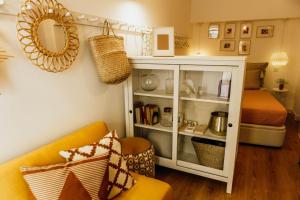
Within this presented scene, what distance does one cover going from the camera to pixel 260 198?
2074mm

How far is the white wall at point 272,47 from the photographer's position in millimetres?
4095

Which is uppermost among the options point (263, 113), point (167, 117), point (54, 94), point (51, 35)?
point (51, 35)

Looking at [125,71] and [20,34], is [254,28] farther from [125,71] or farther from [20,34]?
[20,34]

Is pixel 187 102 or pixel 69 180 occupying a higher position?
pixel 187 102

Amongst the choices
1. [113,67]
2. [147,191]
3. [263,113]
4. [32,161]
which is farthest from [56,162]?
[263,113]

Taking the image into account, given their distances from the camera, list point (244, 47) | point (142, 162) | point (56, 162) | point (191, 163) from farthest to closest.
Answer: point (244, 47) < point (191, 163) < point (142, 162) < point (56, 162)

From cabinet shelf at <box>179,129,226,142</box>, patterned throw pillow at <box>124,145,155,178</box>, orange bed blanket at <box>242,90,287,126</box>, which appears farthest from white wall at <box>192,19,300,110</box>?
patterned throw pillow at <box>124,145,155,178</box>

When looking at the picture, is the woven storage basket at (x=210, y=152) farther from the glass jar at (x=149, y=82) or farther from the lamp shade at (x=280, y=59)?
the lamp shade at (x=280, y=59)

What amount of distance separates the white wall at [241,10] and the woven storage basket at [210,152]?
114 inches

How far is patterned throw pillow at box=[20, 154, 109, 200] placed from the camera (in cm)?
118

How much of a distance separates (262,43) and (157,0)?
2.57 metres

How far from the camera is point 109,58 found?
72.1 inches

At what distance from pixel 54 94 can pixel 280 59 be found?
416 cm

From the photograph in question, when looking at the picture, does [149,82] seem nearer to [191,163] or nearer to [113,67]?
[113,67]
